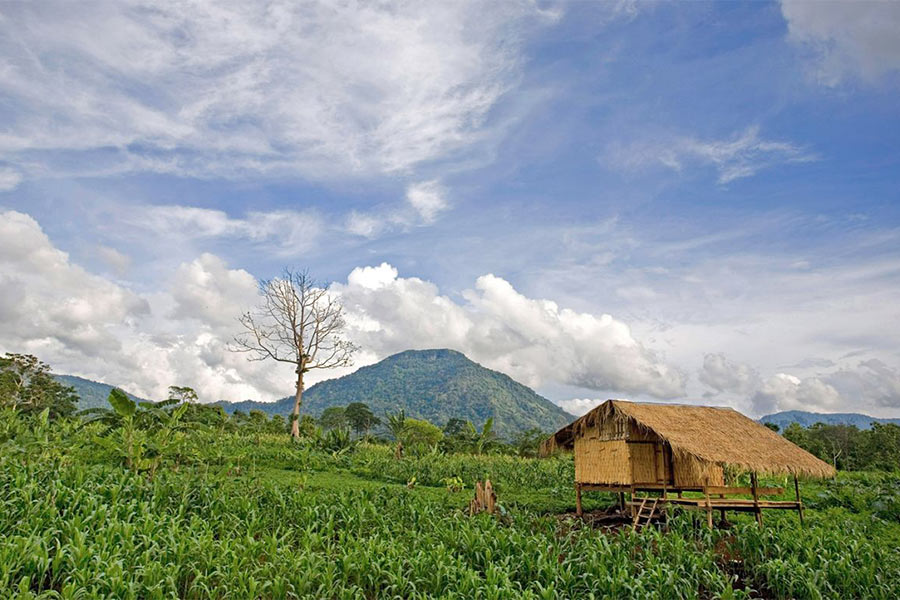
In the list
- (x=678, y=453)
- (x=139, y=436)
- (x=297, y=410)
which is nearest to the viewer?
(x=139, y=436)

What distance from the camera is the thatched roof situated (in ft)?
42.8

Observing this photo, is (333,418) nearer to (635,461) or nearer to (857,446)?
(857,446)

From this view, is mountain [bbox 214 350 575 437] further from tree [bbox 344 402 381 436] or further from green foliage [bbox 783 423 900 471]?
green foliage [bbox 783 423 900 471]

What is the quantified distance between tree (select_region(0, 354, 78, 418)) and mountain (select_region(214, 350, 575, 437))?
8519 centimetres

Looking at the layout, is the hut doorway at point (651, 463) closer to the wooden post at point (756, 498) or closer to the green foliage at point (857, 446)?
the wooden post at point (756, 498)

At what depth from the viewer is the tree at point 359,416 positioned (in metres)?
65.1

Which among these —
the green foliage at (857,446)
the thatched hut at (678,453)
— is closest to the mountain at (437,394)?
the green foliage at (857,446)

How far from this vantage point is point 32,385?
38219mm

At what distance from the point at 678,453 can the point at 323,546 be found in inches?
301

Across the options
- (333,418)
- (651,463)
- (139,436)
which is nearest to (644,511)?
(651,463)

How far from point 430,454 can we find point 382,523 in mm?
11442

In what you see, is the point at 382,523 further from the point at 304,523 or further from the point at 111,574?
the point at 111,574

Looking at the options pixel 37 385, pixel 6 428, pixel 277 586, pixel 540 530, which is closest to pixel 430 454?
pixel 540 530

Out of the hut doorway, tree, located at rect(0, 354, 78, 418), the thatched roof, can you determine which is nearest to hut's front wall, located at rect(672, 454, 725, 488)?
the hut doorway
